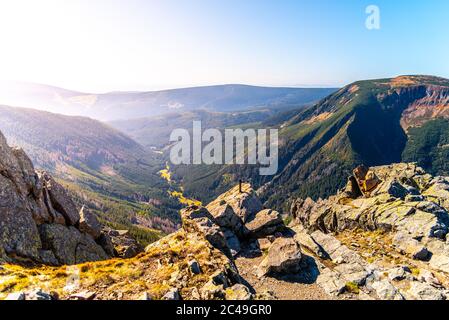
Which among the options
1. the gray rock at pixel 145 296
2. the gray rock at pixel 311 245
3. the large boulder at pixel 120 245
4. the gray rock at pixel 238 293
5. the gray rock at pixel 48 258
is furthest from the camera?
the large boulder at pixel 120 245

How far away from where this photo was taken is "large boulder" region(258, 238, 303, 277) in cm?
4303

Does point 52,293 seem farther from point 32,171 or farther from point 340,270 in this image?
point 340,270

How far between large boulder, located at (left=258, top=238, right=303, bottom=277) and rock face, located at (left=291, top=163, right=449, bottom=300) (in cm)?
416

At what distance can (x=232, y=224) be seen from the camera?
60.8m

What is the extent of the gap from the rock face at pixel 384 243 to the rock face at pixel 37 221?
40.8 metres

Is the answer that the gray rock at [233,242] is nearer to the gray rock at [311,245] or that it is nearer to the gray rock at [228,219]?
the gray rock at [228,219]

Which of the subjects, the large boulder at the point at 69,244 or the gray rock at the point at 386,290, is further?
the large boulder at the point at 69,244

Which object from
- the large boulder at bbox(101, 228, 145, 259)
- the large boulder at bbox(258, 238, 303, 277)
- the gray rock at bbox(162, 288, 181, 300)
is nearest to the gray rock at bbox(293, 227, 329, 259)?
the large boulder at bbox(258, 238, 303, 277)

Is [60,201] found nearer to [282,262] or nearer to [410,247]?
[282,262]

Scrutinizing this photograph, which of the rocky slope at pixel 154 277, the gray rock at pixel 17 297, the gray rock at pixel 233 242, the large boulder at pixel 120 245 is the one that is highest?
the gray rock at pixel 17 297

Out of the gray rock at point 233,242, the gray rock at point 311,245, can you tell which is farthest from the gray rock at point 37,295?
the gray rock at point 311,245

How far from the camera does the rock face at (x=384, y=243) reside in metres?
38.9
